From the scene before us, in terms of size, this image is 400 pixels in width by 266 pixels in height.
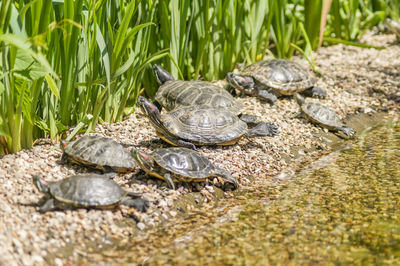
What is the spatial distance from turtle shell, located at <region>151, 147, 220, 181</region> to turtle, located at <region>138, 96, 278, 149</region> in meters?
0.43

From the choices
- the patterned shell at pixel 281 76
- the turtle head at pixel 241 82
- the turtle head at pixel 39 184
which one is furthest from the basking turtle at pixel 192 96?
the turtle head at pixel 39 184

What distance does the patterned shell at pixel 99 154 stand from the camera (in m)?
3.37

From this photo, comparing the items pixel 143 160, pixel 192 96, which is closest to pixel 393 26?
pixel 192 96

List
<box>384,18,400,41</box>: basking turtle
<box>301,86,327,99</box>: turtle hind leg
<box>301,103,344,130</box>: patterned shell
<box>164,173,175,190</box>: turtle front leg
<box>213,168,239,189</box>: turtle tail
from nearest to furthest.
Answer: <box>164,173,175,190</box>: turtle front leg, <box>213,168,239,189</box>: turtle tail, <box>301,103,344,130</box>: patterned shell, <box>301,86,327,99</box>: turtle hind leg, <box>384,18,400,41</box>: basking turtle

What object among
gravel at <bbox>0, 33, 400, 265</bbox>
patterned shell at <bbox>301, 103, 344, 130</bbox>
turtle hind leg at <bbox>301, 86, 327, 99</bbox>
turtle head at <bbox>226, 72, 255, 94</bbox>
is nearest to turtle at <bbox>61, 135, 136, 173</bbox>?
gravel at <bbox>0, 33, 400, 265</bbox>

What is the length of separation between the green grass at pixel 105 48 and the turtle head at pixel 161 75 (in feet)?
0.62

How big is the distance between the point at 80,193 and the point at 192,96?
6.25 ft

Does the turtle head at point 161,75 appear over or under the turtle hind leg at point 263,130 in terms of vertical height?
over

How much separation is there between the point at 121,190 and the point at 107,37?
5.06 feet

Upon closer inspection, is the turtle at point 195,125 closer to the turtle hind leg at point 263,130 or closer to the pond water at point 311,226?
the turtle hind leg at point 263,130

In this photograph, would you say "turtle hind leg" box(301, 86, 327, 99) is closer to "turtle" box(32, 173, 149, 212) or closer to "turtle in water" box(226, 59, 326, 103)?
"turtle in water" box(226, 59, 326, 103)

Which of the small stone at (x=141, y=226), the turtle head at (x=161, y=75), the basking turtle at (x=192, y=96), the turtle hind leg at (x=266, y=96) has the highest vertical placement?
the turtle head at (x=161, y=75)

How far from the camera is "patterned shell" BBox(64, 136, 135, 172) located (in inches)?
133

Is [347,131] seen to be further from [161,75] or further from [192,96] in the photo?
[161,75]
